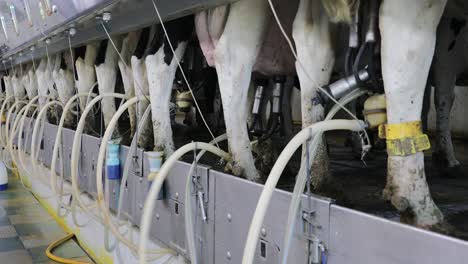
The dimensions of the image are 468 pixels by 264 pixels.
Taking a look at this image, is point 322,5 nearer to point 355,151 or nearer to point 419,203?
point 419,203

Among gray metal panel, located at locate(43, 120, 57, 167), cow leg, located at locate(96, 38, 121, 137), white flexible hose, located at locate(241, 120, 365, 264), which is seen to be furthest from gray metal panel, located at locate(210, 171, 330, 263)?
gray metal panel, located at locate(43, 120, 57, 167)

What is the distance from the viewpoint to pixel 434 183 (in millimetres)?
1681

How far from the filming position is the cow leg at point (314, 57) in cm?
149

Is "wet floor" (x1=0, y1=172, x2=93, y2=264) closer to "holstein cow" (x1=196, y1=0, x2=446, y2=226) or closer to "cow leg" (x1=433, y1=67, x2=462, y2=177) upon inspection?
"holstein cow" (x1=196, y1=0, x2=446, y2=226)

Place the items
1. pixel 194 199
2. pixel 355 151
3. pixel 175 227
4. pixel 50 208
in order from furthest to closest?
1. pixel 50 208
2. pixel 355 151
3. pixel 175 227
4. pixel 194 199

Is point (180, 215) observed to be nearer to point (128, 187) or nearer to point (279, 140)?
point (128, 187)

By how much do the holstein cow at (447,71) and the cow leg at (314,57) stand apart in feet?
1.91

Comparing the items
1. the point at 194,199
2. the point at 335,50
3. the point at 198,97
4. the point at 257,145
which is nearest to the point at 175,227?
the point at 194,199

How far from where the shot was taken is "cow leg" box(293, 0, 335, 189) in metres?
1.49

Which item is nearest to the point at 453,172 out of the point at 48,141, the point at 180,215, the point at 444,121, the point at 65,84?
the point at 444,121

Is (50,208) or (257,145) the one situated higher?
(257,145)

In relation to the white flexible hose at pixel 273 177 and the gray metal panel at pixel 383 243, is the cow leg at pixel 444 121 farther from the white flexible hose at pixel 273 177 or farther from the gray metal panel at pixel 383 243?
the gray metal panel at pixel 383 243

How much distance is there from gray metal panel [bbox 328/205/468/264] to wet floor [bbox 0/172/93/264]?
1.74 meters

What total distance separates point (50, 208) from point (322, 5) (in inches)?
96.9
